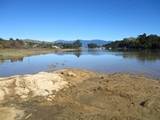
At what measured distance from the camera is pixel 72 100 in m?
15.4

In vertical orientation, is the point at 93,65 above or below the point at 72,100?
below

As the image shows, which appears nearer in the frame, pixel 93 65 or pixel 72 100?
pixel 72 100

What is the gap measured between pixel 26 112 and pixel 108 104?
4.56 m

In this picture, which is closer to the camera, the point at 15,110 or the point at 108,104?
the point at 15,110

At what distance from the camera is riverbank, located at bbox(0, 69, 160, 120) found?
1224 cm

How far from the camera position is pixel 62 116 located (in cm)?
1218

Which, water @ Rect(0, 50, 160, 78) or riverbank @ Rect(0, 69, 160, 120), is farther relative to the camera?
water @ Rect(0, 50, 160, 78)

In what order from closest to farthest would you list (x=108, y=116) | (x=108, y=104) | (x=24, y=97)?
(x=108, y=116) → (x=108, y=104) → (x=24, y=97)

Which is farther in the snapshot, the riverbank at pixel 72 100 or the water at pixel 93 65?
the water at pixel 93 65

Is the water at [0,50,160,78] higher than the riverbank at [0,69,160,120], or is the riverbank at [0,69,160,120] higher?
the riverbank at [0,69,160,120]

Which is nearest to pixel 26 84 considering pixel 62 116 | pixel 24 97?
pixel 24 97

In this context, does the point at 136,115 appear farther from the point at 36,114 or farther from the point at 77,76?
the point at 77,76

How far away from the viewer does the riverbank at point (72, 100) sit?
1224 centimetres

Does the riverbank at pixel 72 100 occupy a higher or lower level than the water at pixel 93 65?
higher
